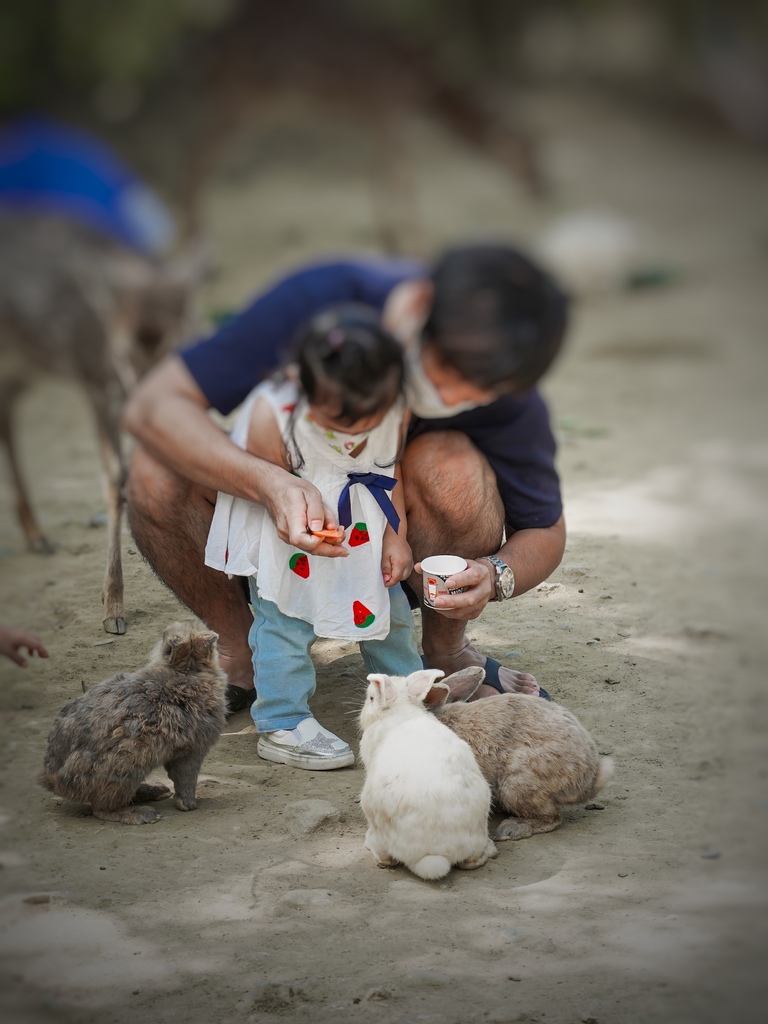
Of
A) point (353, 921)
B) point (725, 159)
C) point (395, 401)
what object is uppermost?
point (725, 159)

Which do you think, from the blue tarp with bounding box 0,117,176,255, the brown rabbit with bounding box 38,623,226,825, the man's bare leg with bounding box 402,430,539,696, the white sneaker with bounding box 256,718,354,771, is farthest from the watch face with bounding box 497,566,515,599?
the blue tarp with bounding box 0,117,176,255

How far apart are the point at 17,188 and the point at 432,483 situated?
1.23 meters

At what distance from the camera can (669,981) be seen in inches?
48.6

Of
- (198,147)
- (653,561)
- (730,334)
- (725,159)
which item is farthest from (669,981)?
(725,159)

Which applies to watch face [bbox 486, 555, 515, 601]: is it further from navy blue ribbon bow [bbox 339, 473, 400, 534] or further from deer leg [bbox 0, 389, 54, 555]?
deer leg [bbox 0, 389, 54, 555]

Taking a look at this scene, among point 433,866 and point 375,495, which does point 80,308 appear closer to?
point 375,495

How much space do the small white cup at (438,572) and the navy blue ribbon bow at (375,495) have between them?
0.38 ft

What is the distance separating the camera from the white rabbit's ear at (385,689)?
2.16 m

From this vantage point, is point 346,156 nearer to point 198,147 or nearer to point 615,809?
point 198,147

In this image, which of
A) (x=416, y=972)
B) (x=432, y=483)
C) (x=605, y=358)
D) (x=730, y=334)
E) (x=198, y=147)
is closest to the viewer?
(x=416, y=972)

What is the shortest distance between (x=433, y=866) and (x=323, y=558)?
2.09ft

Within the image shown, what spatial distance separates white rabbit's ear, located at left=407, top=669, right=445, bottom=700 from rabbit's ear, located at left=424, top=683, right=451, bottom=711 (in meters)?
0.04

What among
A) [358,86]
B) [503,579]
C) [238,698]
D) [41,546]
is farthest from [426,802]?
[358,86]

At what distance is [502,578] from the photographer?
2.22m
